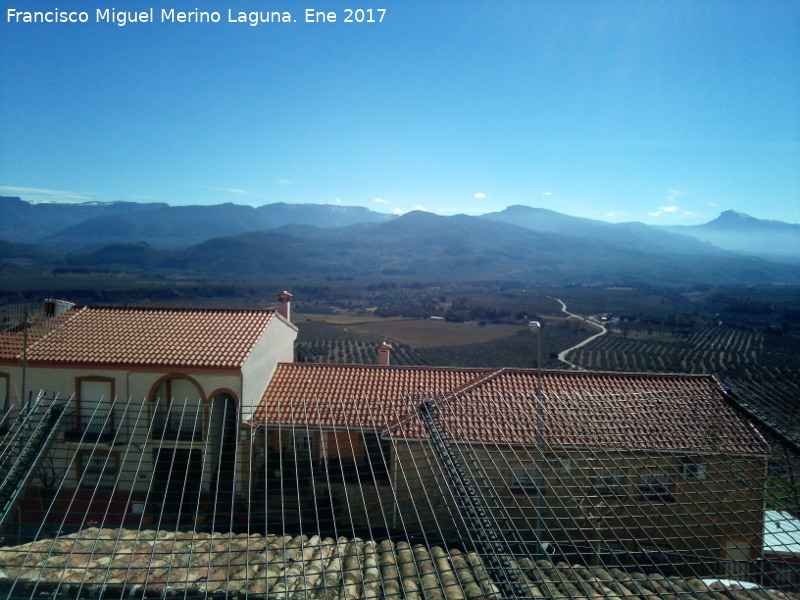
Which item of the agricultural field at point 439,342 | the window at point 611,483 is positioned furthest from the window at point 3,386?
the agricultural field at point 439,342

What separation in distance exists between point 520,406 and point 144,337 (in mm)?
7297

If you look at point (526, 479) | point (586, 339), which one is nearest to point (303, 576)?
point (526, 479)

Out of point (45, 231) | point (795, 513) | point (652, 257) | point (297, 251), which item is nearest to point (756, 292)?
point (652, 257)

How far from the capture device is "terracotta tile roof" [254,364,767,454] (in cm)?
634

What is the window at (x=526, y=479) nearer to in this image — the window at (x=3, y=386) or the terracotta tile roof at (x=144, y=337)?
the terracotta tile roof at (x=144, y=337)

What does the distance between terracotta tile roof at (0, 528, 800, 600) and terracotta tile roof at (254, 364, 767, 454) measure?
4.69 feet

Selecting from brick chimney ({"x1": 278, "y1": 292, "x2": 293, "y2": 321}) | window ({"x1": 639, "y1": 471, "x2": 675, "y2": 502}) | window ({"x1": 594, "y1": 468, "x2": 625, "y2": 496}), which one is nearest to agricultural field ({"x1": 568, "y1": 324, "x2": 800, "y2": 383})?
brick chimney ({"x1": 278, "y1": 292, "x2": 293, "y2": 321})

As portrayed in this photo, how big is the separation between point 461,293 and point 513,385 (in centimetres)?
5881

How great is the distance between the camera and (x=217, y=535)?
180 inches

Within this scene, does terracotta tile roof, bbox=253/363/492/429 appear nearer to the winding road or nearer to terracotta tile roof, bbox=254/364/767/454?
terracotta tile roof, bbox=254/364/767/454

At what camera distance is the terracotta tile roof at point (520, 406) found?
6.34m

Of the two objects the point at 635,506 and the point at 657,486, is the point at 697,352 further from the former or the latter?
the point at 635,506

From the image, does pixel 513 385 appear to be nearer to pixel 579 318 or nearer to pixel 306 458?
pixel 306 458

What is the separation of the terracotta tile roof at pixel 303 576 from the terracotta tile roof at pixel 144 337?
18.5 ft
